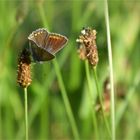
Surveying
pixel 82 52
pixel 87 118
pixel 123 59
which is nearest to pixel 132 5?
pixel 123 59

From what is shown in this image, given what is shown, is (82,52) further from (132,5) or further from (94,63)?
(132,5)

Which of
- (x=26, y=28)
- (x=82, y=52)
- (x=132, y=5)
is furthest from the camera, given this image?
(x=26, y=28)

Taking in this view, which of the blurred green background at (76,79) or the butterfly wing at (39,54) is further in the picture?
the blurred green background at (76,79)

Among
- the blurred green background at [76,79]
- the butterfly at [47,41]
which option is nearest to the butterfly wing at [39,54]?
the butterfly at [47,41]

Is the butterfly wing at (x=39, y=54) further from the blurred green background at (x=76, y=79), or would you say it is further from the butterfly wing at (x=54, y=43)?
the blurred green background at (x=76, y=79)

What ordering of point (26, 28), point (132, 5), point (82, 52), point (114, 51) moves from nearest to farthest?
point (82, 52), point (114, 51), point (132, 5), point (26, 28)

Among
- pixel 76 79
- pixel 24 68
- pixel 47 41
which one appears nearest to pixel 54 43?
pixel 47 41

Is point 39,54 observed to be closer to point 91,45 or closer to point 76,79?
point 91,45

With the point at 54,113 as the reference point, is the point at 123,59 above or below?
above

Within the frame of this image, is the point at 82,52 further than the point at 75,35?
No
